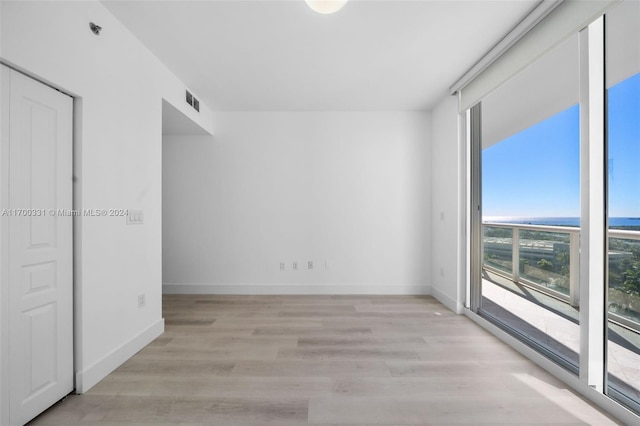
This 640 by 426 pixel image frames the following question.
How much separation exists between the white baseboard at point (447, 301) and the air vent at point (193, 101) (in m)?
4.12

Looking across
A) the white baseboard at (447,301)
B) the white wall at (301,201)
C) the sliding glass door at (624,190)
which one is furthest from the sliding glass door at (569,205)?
the white wall at (301,201)

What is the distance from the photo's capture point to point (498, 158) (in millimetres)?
3227

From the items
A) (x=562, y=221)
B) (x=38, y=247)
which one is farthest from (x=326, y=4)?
(x=562, y=221)

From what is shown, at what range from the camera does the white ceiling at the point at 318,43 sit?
6.96ft

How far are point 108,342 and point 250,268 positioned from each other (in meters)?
2.20

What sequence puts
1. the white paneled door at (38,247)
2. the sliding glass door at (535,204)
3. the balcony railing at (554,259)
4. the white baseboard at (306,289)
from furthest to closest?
1. the white baseboard at (306,289)
2. the sliding glass door at (535,204)
3. the balcony railing at (554,259)
4. the white paneled door at (38,247)

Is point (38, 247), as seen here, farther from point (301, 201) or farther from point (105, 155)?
point (301, 201)

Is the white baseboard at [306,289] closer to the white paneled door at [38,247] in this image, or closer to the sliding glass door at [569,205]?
the sliding glass door at [569,205]

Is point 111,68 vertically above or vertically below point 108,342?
above

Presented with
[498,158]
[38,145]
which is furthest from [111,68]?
[498,158]

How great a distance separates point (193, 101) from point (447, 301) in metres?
4.19

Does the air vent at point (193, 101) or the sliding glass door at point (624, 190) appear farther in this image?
the air vent at point (193, 101)

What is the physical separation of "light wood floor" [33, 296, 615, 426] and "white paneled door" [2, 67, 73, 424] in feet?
0.77

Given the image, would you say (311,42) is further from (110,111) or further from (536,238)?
(536,238)
